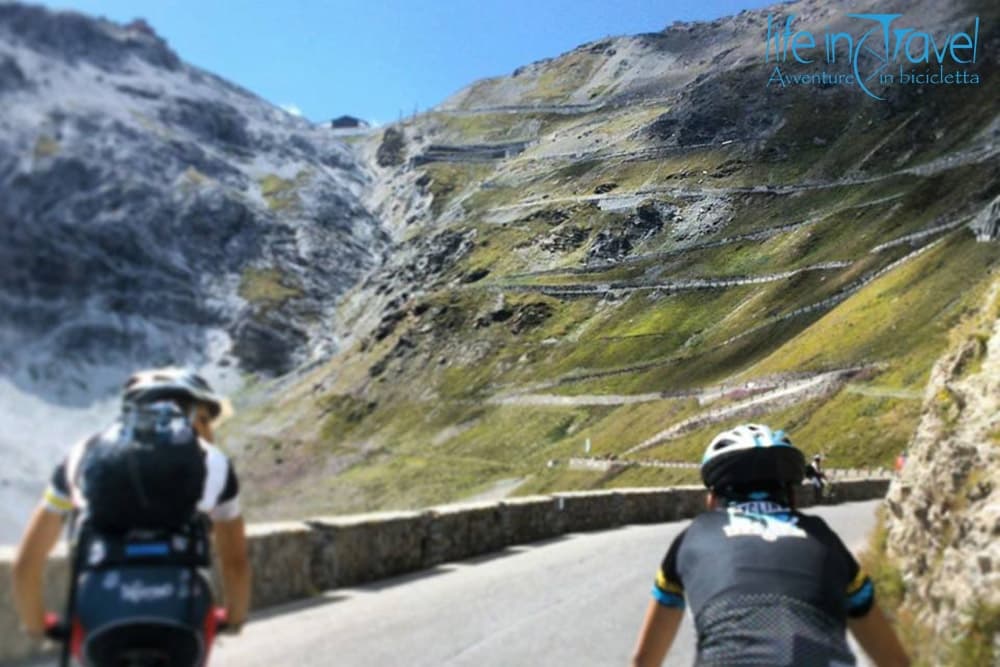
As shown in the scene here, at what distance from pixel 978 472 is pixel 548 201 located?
107m

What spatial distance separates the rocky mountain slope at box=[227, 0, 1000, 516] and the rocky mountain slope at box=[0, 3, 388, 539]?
3975cm

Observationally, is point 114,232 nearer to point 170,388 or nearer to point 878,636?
point 170,388

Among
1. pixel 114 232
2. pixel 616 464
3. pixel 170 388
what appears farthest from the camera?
pixel 616 464

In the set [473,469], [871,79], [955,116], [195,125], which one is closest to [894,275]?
[473,469]

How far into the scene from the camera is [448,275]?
121312 mm

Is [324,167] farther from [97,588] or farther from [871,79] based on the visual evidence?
[871,79]

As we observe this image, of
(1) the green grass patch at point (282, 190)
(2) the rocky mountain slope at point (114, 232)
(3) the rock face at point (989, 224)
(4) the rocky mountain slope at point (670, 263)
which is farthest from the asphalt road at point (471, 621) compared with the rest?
(3) the rock face at point (989, 224)

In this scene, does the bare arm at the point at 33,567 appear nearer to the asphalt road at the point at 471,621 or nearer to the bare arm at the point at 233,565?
the bare arm at the point at 233,565

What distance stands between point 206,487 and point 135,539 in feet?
1.13

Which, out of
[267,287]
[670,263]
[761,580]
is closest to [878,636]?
[761,580]

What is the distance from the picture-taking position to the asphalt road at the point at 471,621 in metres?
8.07

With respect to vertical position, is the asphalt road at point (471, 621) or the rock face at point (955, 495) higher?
the rock face at point (955, 495)

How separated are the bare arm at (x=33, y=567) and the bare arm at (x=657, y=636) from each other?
2.17m

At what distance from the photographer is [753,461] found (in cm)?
355
